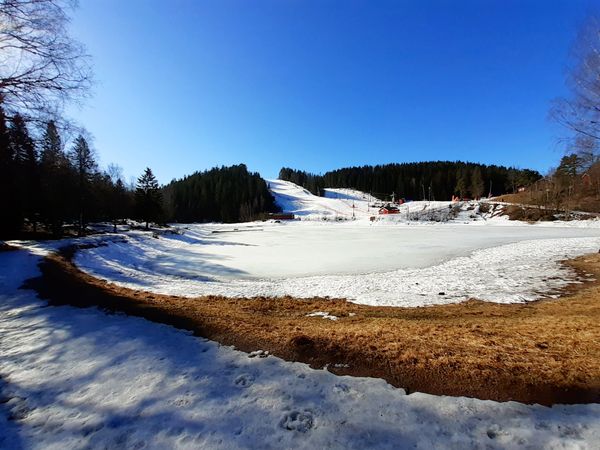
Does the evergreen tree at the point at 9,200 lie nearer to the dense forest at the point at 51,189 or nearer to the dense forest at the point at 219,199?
the dense forest at the point at 51,189

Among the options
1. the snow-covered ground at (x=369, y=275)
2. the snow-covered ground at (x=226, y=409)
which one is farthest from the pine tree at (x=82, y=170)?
the snow-covered ground at (x=226, y=409)

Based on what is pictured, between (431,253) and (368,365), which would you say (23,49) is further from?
(431,253)

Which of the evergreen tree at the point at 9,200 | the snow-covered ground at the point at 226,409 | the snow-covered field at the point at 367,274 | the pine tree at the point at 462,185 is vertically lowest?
the snow-covered field at the point at 367,274

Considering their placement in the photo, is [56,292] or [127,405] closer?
[127,405]

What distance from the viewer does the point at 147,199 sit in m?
55.0

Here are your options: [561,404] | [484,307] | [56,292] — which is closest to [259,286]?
[56,292]

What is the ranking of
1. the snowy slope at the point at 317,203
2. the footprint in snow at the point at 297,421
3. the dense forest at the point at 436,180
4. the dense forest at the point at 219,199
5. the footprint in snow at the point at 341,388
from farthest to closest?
the snowy slope at the point at 317,203 < the dense forest at the point at 219,199 < the dense forest at the point at 436,180 < the footprint in snow at the point at 341,388 < the footprint in snow at the point at 297,421

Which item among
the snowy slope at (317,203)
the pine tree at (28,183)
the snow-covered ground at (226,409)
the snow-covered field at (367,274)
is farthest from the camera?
the snowy slope at (317,203)

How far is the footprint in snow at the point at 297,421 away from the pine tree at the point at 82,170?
35.6m

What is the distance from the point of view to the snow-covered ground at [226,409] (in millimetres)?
2836

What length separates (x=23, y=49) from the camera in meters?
7.58

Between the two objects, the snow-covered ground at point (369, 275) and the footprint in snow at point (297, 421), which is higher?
the footprint in snow at point (297, 421)

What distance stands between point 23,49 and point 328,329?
10.1m

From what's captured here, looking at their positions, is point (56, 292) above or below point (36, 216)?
below
